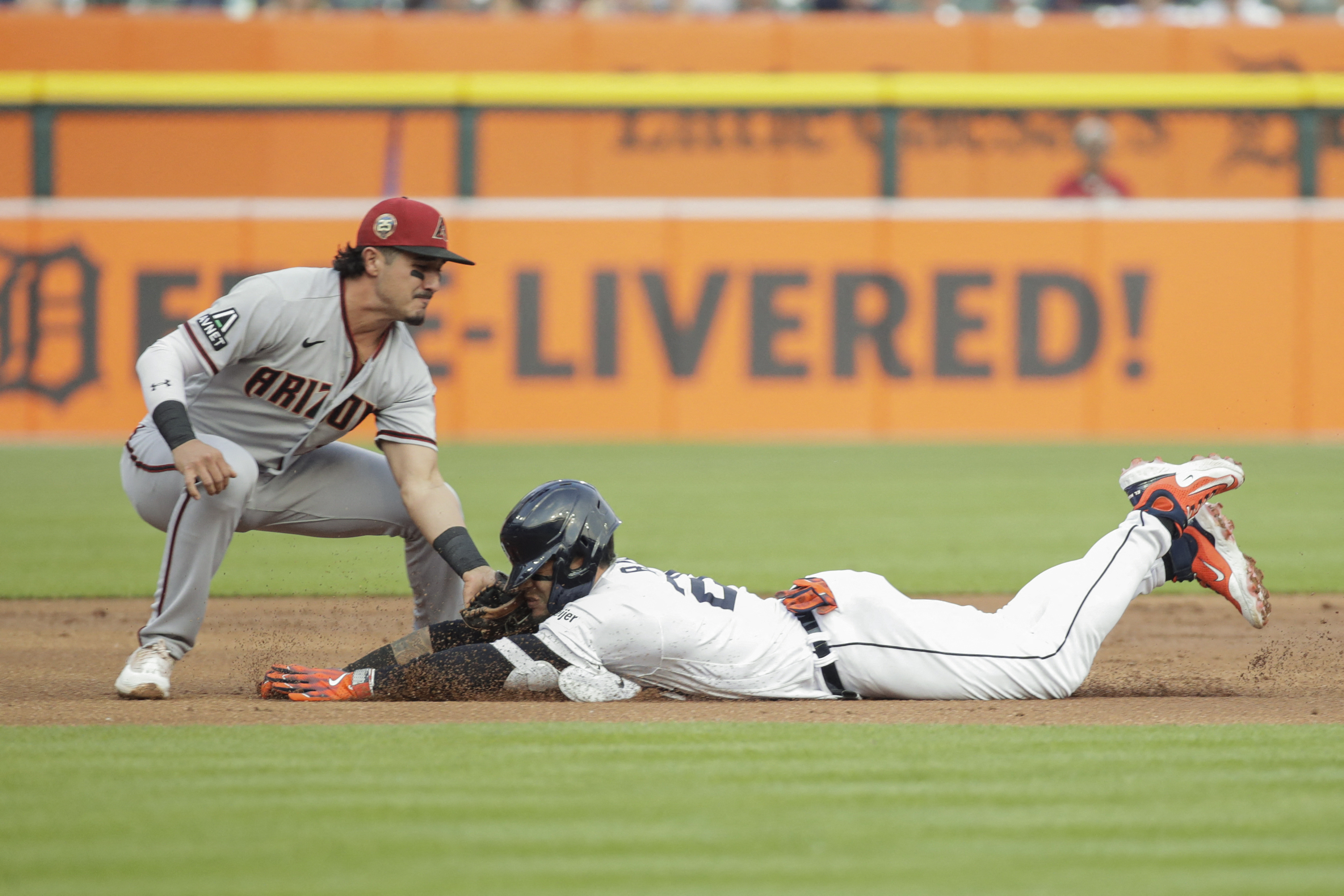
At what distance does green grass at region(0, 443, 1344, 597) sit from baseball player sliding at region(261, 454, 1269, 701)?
2.48 m

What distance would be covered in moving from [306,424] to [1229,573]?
2.92m

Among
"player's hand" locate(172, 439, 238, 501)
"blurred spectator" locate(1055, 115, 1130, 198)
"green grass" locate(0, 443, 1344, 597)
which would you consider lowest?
"green grass" locate(0, 443, 1344, 597)

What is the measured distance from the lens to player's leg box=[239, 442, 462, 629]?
522cm

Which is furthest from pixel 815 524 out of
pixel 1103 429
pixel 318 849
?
pixel 318 849

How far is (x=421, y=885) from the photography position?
2.82 meters

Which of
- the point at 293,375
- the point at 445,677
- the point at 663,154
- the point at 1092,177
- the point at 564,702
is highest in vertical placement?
the point at 663,154

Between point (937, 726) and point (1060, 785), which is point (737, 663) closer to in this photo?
point (937, 726)

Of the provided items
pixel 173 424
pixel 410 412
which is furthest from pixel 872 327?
pixel 173 424

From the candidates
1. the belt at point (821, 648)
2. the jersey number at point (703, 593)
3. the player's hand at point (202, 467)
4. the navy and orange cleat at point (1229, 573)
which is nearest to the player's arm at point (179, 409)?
the player's hand at point (202, 467)

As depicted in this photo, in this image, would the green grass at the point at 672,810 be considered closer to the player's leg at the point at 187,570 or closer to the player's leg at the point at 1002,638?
the player's leg at the point at 1002,638

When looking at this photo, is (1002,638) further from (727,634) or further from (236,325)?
(236,325)

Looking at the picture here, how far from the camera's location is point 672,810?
331 centimetres

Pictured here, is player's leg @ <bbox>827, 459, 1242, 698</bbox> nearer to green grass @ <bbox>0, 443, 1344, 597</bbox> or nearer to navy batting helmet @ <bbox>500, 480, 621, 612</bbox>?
navy batting helmet @ <bbox>500, 480, 621, 612</bbox>

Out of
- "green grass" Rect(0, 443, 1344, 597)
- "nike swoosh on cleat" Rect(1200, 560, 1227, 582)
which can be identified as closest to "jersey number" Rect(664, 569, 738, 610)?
"nike swoosh on cleat" Rect(1200, 560, 1227, 582)
